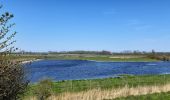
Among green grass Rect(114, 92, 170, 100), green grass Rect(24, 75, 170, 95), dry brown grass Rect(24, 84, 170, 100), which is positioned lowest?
green grass Rect(24, 75, 170, 95)

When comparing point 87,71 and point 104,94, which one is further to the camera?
point 87,71

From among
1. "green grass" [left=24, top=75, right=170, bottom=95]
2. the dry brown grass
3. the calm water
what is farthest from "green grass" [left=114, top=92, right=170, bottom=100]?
the calm water

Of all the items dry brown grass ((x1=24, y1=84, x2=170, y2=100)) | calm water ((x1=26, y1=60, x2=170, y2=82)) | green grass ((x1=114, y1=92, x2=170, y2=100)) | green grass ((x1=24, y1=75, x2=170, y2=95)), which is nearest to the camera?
dry brown grass ((x1=24, y1=84, x2=170, y2=100))

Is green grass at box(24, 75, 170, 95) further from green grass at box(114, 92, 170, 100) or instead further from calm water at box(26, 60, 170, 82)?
green grass at box(114, 92, 170, 100)

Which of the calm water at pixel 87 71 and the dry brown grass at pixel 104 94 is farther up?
the dry brown grass at pixel 104 94

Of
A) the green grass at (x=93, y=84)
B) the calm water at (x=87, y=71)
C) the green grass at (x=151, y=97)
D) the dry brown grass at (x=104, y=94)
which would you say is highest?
the dry brown grass at (x=104, y=94)

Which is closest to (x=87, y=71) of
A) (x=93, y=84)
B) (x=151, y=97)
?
(x=93, y=84)

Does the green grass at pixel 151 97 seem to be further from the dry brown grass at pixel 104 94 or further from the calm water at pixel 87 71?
the calm water at pixel 87 71

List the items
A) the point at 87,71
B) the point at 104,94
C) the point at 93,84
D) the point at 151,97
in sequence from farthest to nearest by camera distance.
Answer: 1. the point at 87,71
2. the point at 93,84
3. the point at 104,94
4. the point at 151,97

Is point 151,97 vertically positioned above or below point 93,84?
above

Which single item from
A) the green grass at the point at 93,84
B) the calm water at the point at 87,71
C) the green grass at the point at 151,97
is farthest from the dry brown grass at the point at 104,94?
the calm water at the point at 87,71

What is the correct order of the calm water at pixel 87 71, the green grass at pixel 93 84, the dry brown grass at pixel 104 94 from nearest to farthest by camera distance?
the dry brown grass at pixel 104 94, the green grass at pixel 93 84, the calm water at pixel 87 71

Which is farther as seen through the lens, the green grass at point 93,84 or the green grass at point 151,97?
the green grass at point 93,84

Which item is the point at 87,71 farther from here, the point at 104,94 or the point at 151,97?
the point at 151,97
